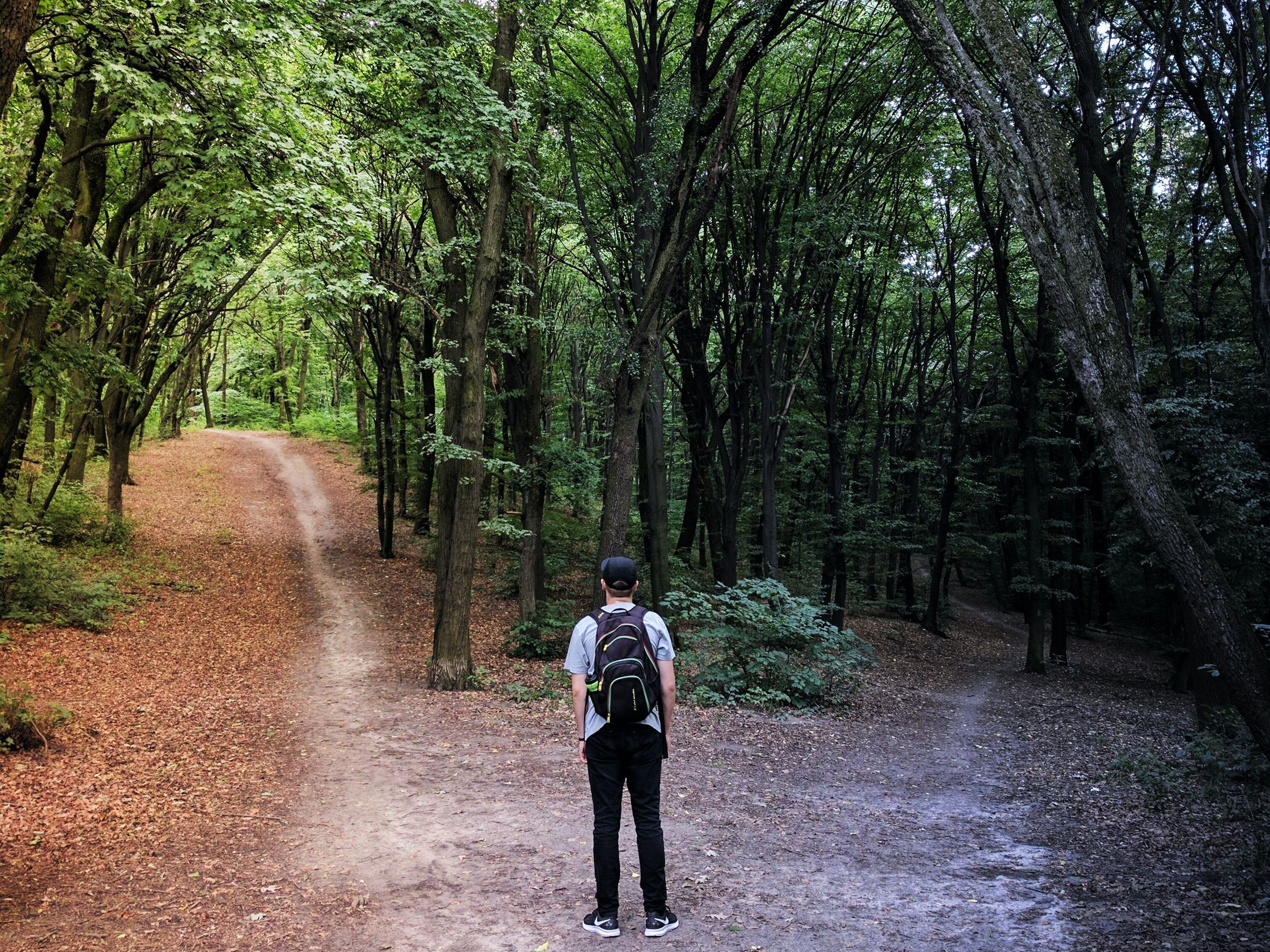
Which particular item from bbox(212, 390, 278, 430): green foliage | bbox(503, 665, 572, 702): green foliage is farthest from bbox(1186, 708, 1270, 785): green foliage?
bbox(212, 390, 278, 430): green foliage

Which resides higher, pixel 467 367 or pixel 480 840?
pixel 467 367

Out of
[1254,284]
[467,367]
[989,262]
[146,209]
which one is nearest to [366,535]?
[146,209]

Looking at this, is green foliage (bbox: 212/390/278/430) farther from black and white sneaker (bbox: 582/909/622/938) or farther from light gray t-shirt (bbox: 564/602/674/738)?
black and white sneaker (bbox: 582/909/622/938)

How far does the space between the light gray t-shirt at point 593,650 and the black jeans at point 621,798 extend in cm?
4

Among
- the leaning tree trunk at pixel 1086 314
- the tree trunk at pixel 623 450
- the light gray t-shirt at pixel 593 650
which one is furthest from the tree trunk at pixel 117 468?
the leaning tree trunk at pixel 1086 314

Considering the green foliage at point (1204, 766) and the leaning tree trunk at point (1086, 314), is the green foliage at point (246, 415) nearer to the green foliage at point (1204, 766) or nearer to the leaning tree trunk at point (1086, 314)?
the leaning tree trunk at point (1086, 314)

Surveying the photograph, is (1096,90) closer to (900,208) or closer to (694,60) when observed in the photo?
(694,60)

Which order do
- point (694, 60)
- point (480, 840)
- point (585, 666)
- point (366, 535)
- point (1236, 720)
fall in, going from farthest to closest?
point (366, 535)
point (694, 60)
point (1236, 720)
point (480, 840)
point (585, 666)

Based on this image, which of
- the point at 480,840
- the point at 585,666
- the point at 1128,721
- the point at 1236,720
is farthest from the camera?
the point at 1128,721

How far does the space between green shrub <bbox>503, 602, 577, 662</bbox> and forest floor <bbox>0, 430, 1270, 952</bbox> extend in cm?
48

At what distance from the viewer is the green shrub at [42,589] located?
34.5 feet

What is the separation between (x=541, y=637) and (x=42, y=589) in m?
8.02

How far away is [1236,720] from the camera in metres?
6.70

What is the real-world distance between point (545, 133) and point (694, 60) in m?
3.82
